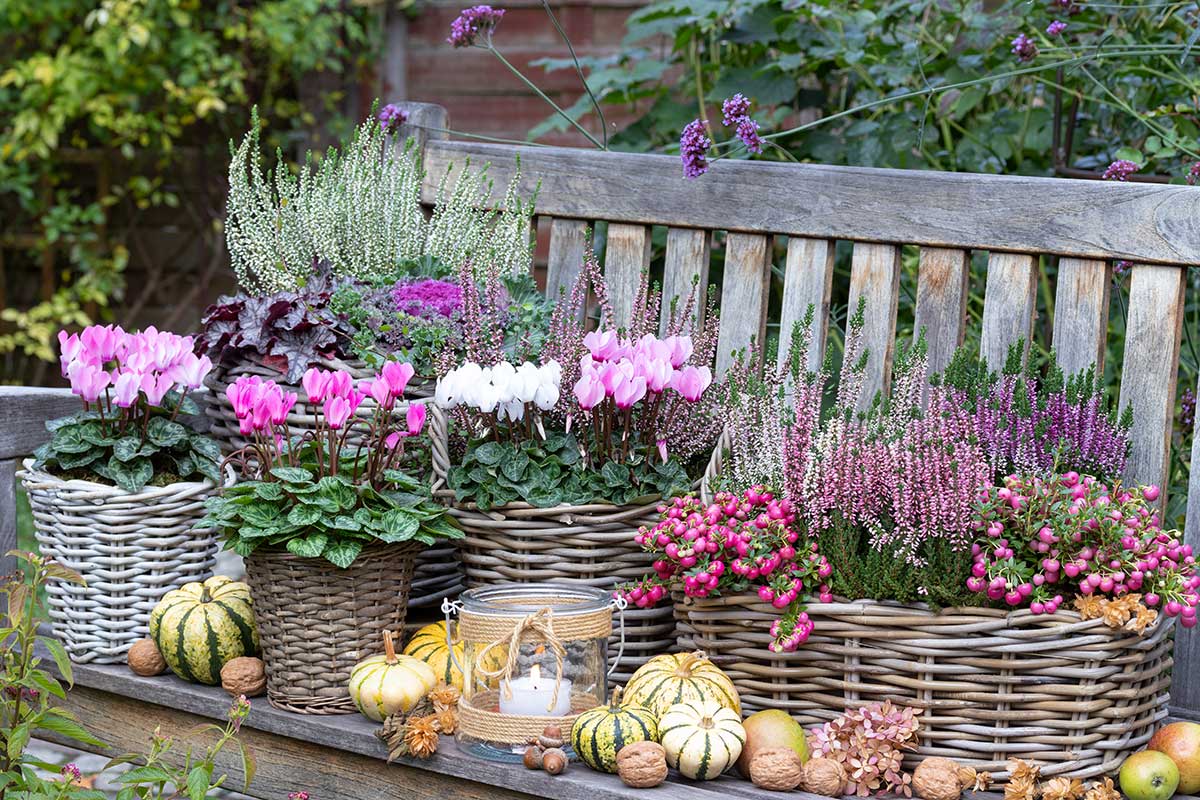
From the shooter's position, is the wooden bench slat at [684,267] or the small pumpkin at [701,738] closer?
the small pumpkin at [701,738]

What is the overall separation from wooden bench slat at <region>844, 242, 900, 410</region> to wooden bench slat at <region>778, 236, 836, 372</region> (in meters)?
0.05

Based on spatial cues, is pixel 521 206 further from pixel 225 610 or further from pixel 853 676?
pixel 853 676

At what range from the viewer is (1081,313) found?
1.94 meters

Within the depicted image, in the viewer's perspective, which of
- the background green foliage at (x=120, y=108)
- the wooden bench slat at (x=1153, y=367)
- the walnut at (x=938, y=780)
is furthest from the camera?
the background green foliage at (x=120, y=108)

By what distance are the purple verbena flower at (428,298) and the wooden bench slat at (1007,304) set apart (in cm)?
83

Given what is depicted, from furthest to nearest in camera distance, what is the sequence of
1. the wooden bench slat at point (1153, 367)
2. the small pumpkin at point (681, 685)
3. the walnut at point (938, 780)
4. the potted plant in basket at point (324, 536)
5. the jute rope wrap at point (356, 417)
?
the jute rope wrap at point (356, 417) < the wooden bench slat at point (1153, 367) < the potted plant in basket at point (324, 536) < the small pumpkin at point (681, 685) < the walnut at point (938, 780)

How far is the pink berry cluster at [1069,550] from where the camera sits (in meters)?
1.53

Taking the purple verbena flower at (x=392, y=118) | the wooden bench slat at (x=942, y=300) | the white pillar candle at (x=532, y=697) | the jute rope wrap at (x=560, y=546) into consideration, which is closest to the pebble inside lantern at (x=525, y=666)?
the white pillar candle at (x=532, y=697)

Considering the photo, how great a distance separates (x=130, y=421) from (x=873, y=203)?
1.20 meters

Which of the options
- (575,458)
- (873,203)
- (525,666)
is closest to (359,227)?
(575,458)

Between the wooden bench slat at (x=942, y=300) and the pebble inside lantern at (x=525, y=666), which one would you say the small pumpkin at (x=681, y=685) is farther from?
the wooden bench slat at (x=942, y=300)

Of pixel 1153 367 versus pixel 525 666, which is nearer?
pixel 525 666

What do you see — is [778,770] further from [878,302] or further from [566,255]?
[566,255]

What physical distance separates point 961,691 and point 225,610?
1.03 metres
